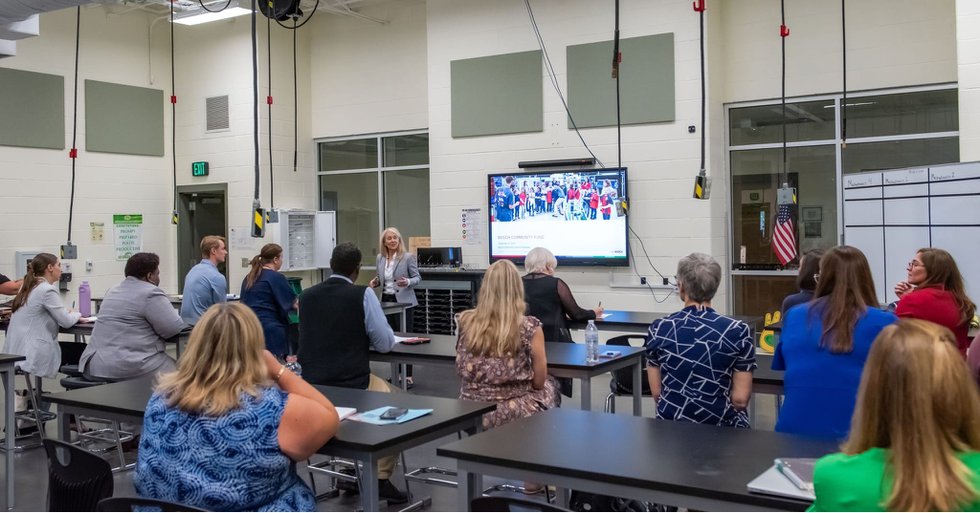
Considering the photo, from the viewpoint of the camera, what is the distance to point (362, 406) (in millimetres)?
3078

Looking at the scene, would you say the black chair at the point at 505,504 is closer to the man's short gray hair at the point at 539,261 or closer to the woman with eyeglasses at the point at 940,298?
the woman with eyeglasses at the point at 940,298

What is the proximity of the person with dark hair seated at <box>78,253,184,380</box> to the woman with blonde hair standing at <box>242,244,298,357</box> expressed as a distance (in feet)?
2.63

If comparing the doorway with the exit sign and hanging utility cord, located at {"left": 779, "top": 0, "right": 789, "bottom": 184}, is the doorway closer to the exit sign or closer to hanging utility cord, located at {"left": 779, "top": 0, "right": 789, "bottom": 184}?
the exit sign

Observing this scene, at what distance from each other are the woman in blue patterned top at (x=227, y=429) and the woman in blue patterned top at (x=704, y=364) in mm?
1306

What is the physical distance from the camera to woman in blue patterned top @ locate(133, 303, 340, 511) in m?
2.32

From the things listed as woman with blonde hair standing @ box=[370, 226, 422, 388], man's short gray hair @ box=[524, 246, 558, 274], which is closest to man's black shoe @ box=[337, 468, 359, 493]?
man's short gray hair @ box=[524, 246, 558, 274]

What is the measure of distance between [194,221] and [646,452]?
932cm

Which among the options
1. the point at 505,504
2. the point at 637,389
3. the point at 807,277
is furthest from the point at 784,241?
the point at 505,504

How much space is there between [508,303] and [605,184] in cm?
460

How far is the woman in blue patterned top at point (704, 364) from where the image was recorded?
3078 millimetres

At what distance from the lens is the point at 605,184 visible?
8.16 metres

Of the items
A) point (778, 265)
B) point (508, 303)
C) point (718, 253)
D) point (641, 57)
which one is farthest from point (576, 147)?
point (508, 303)

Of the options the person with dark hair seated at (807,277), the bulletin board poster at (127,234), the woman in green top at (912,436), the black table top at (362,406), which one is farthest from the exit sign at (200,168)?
the woman in green top at (912,436)

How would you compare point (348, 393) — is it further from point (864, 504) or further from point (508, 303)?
point (864, 504)
